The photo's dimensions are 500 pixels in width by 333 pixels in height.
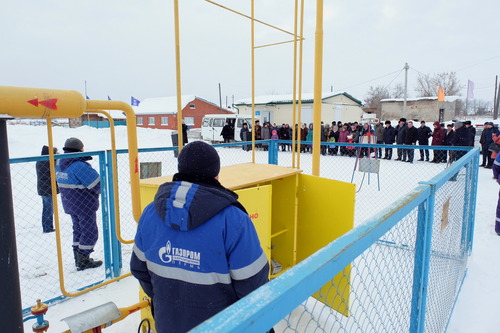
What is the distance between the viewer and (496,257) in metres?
4.70

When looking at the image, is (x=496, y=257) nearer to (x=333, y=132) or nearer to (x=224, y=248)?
(x=224, y=248)

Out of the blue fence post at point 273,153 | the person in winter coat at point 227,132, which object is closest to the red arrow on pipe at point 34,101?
the blue fence post at point 273,153

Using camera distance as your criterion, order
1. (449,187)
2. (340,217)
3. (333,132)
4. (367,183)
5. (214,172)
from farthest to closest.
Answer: (333,132), (367,183), (340,217), (449,187), (214,172)

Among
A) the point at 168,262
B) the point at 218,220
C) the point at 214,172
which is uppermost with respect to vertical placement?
the point at 214,172

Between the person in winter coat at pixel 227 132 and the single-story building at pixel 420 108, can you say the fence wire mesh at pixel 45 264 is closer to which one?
the person in winter coat at pixel 227 132

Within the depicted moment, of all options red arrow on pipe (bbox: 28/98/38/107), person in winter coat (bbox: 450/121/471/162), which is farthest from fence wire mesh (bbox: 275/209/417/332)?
person in winter coat (bbox: 450/121/471/162)

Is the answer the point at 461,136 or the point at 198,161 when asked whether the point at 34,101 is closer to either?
the point at 198,161

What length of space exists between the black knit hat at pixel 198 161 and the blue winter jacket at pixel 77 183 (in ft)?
9.02

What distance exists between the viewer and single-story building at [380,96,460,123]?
39.3 meters

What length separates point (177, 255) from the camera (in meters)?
1.61

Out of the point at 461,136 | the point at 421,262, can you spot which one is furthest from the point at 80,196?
the point at 461,136

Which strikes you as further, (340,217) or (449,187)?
(340,217)

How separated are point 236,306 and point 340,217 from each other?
2.85 m

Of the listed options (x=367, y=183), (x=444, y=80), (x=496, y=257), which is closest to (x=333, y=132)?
(x=367, y=183)
